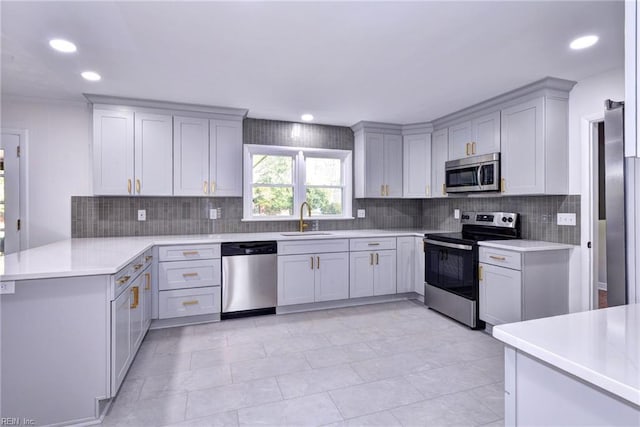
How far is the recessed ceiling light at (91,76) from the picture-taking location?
2797 millimetres

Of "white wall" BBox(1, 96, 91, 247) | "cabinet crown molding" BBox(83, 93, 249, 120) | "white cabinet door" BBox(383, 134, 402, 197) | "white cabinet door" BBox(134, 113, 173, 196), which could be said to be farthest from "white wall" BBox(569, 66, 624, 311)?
"white wall" BBox(1, 96, 91, 247)

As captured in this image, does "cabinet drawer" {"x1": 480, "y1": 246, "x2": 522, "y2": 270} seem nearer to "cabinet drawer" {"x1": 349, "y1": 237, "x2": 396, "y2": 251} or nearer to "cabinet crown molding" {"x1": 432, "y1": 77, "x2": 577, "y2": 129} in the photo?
"cabinet drawer" {"x1": 349, "y1": 237, "x2": 396, "y2": 251}

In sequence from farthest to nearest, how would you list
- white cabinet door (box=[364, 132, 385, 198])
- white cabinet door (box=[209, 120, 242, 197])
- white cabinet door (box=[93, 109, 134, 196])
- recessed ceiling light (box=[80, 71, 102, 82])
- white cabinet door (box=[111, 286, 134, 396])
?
white cabinet door (box=[364, 132, 385, 198]) < white cabinet door (box=[209, 120, 242, 197]) < white cabinet door (box=[93, 109, 134, 196]) < recessed ceiling light (box=[80, 71, 102, 82]) < white cabinet door (box=[111, 286, 134, 396])

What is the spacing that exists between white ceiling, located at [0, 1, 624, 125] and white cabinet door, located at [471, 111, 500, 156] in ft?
0.79

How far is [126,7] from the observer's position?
1.91 metres

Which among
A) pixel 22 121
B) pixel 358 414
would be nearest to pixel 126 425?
pixel 358 414

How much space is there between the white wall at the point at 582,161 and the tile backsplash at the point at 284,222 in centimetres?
8

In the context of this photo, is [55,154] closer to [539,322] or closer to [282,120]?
[282,120]

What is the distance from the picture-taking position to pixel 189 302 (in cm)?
336

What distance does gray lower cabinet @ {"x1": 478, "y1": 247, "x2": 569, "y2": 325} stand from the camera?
289 centimetres

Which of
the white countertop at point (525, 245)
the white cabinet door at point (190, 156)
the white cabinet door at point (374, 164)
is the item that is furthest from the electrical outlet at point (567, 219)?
the white cabinet door at point (190, 156)

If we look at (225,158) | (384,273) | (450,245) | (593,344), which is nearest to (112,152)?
(225,158)

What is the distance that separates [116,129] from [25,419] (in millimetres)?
2623

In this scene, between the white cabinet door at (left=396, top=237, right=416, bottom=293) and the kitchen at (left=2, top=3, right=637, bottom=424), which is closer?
the kitchen at (left=2, top=3, right=637, bottom=424)
